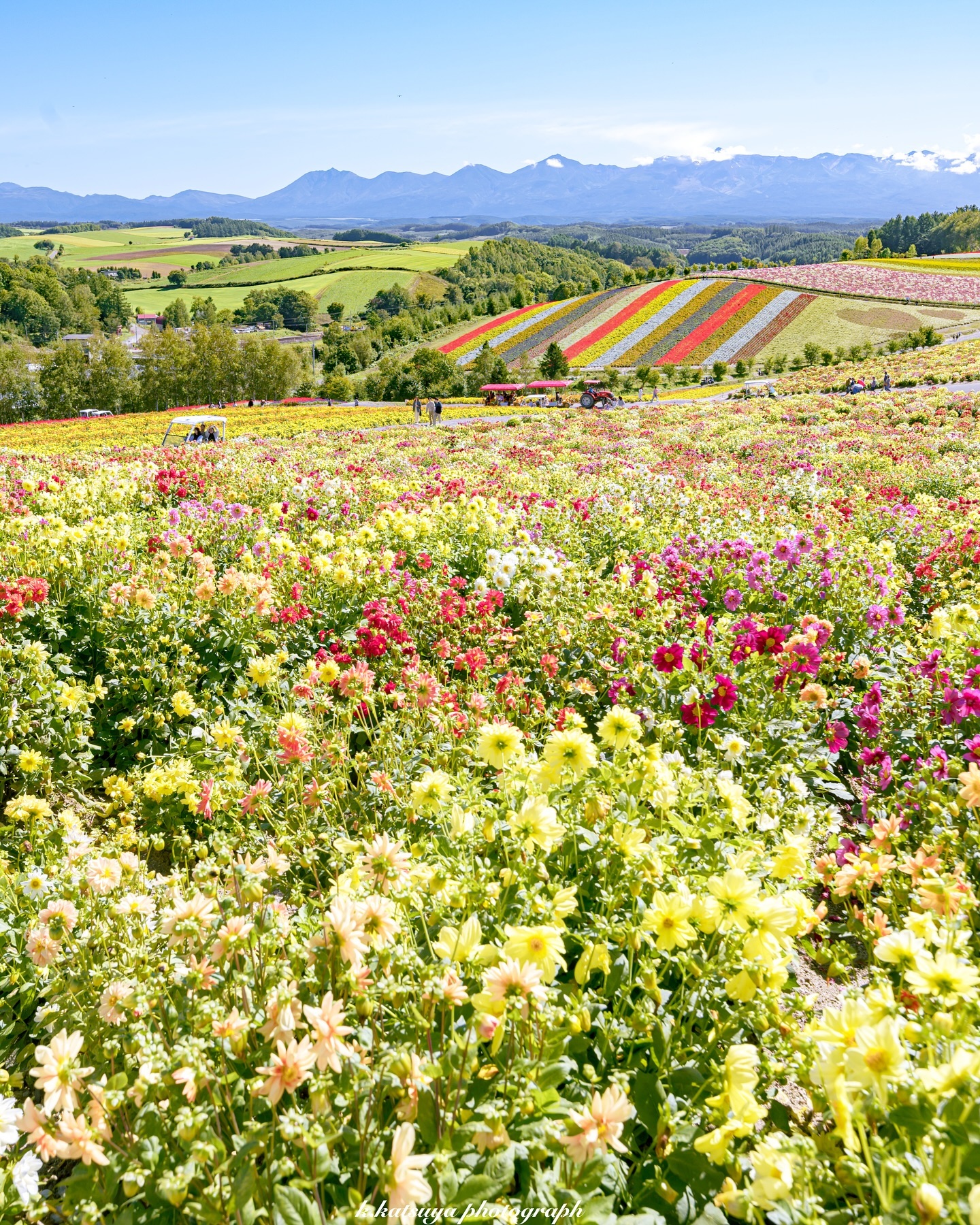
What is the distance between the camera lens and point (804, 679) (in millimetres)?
4539

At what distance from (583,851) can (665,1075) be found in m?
0.78

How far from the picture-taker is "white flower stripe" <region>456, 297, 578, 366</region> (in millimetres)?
71438

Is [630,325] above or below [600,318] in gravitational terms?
below

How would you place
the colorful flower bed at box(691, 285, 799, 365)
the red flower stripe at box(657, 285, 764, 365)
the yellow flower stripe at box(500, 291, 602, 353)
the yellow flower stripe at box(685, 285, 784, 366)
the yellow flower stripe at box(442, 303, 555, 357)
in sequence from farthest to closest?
1. the yellow flower stripe at box(442, 303, 555, 357)
2. the yellow flower stripe at box(500, 291, 602, 353)
3. the red flower stripe at box(657, 285, 764, 365)
4. the yellow flower stripe at box(685, 285, 784, 366)
5. the colorful flower bed at box(691, 285, 799, 365)

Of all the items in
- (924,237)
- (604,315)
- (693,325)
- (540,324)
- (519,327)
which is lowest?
(693,325)

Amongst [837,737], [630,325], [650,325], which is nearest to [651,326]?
[650,325]

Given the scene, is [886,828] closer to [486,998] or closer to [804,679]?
[804,679]

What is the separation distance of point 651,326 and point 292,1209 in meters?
76.4

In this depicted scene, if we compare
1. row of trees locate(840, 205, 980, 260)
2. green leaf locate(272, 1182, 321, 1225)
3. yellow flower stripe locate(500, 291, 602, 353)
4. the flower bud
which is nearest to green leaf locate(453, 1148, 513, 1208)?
green leaf locate(272, 1182, 321, 1225)

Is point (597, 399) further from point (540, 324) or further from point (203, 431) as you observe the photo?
point (540, 324)

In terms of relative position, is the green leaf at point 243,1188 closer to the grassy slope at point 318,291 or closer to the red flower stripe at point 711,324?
the red flower stripe at point 711,324

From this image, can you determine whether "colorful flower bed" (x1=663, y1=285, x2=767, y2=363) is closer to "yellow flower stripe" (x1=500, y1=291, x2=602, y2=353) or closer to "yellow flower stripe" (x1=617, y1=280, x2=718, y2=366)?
"yellow flower stripe" (x1=617, y1=280, x2=718, y2=366)

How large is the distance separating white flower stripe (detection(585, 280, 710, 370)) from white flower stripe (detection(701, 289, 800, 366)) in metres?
7.80

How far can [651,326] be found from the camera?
71000 mm
